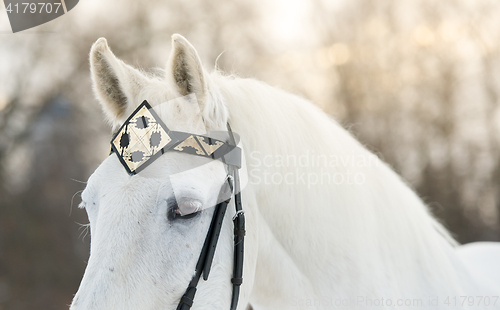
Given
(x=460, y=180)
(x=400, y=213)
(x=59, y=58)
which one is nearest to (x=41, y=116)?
(x=59, y=58)

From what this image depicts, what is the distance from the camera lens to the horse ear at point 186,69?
0.91 metres

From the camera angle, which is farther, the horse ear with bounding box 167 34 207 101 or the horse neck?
the horse neck

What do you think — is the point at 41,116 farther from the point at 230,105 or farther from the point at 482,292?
the point at 482,292

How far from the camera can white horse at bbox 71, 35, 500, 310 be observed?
0.85m

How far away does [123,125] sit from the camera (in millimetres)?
1020

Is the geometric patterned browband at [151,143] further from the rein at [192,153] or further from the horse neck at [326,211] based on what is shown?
the horse neck at [326,211]

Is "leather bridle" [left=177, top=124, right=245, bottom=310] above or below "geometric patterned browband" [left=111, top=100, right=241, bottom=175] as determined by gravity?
below

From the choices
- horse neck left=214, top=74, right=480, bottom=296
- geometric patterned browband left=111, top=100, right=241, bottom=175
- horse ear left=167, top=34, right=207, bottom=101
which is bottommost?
horse neck left=214, top=74, right=480, bottom=296

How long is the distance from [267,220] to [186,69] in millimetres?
585

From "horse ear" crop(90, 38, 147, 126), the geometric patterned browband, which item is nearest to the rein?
the geometric patterned browband

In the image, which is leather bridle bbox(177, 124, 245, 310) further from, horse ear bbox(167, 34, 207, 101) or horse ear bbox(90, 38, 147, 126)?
horse ear bbox(90, 38, 147, 126)

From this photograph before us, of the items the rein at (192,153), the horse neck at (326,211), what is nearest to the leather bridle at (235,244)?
the rein at (192,153)

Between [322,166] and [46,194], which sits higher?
[322,166]

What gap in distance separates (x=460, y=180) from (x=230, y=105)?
8.98 meters
